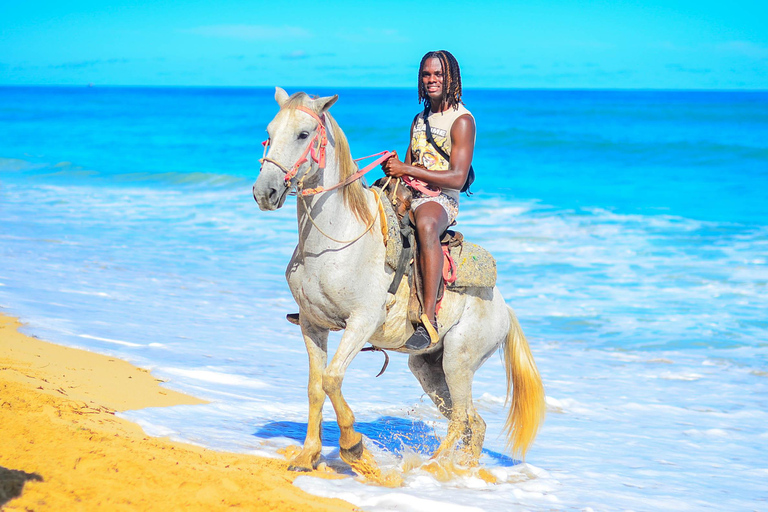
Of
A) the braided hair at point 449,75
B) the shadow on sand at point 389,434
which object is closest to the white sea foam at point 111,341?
the shadow on sand at point 389,434

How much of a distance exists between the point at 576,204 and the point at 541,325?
41.5 feet

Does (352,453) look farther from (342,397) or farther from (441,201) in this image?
(441,201)

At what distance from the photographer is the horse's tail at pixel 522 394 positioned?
520 cm

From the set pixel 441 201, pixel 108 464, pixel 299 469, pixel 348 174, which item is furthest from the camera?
pixel 441 201

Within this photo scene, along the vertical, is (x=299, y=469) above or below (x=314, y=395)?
below

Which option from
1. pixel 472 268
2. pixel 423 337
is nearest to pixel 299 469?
pixel 423 337

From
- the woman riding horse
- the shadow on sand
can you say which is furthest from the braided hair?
the shadow on sand

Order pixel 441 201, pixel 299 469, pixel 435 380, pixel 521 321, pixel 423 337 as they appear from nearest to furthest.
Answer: pixel 299 469 → pixel 423 337 → pixel 441 201 → pixel 435 380 → pixel 521 321

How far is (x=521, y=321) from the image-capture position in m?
9.88

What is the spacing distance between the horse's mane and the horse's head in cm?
13

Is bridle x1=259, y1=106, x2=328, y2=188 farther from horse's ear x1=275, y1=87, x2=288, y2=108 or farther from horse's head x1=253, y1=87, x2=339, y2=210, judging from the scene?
horse's ear x1=275, y1=87, x2=288, y2=108

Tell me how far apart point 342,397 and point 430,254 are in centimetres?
97

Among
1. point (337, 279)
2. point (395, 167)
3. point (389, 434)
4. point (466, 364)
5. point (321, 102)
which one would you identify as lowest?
point (389, 434)

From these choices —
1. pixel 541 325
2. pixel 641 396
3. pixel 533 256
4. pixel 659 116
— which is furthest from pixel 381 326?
pixel 659 116
